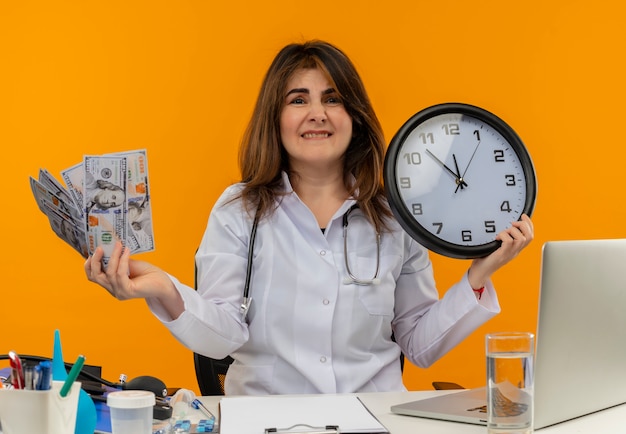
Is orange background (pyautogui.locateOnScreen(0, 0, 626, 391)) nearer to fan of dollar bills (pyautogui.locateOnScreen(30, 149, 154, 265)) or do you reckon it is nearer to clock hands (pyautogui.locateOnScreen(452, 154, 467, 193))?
clock hands (pyautogui.locateOnScreen(452, 154, 467, 193))

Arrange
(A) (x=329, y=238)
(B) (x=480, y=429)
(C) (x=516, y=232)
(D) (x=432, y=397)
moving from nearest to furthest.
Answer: (B) (x=480, y=429) < (D) (x=432, y=397) < (C) (x=516, y=232) < (A) (x=329, y=238)

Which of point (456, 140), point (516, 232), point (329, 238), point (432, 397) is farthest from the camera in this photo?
point (329, 238)

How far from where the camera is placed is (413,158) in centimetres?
225

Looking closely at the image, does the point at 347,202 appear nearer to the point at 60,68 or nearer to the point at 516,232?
the point at 516,232

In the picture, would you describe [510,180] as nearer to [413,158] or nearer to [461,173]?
[461,173]

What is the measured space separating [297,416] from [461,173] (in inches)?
33.1

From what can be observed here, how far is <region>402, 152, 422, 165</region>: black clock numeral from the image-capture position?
7.37 feet

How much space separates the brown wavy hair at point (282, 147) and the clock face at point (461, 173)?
0.26 meters

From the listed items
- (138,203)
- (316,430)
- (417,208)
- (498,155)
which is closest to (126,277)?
(138,203)

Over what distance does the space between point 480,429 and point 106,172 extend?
0.90 meters

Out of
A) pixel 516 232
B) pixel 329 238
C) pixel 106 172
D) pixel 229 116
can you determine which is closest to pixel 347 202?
pixel 329 238

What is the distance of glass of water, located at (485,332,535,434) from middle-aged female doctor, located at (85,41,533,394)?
688 millimetres

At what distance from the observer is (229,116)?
12.3 ft

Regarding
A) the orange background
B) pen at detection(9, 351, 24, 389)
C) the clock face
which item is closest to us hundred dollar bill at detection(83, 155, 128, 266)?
pen at detection(9, 351, 24, 389)
